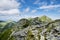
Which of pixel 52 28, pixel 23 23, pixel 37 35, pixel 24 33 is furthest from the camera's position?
pixel 23 23

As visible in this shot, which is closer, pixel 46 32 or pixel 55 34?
pixel 55 34

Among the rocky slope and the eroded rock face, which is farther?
the rocky slope

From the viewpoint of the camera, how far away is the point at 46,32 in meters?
90.3

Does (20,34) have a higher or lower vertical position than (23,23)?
lower

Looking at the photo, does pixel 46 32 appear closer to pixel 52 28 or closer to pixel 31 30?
pixel 52 28

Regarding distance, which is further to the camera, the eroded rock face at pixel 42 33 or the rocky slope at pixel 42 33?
the rocky slope at pixel 42 33

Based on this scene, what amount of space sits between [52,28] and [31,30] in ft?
59.0

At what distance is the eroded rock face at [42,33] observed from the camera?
83162 millimetres

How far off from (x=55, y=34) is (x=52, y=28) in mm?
7366

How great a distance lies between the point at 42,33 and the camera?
3720 inches

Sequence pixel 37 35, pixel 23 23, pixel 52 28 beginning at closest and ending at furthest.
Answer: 1. pixel 52 28
2. pixel 37 35
3. pixel 23 23

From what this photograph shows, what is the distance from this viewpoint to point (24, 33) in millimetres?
102000

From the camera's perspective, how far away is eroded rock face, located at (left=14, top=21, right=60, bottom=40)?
8316cm

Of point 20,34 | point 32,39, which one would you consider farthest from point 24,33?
point 32,39
